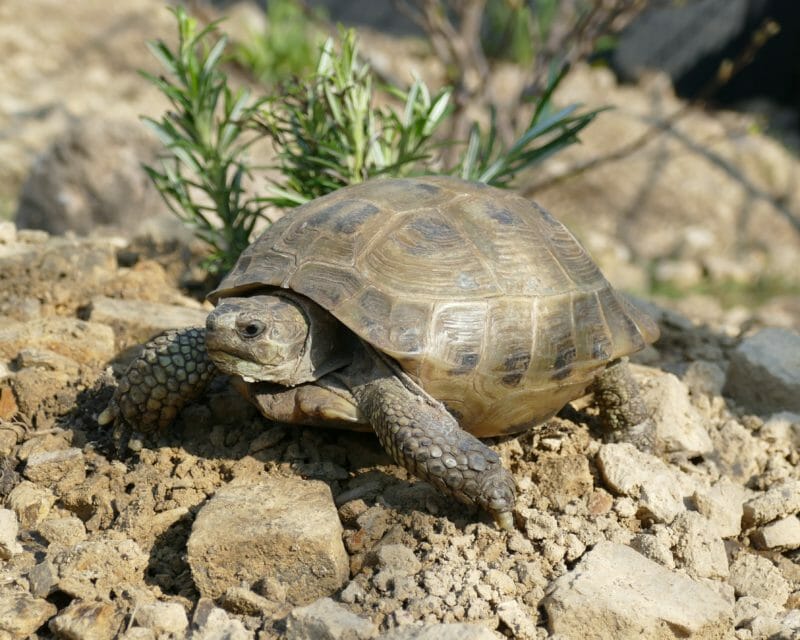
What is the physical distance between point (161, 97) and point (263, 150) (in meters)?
1.58

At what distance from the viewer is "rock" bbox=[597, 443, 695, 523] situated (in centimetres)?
258

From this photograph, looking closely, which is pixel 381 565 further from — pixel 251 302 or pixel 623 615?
pixel 251 302

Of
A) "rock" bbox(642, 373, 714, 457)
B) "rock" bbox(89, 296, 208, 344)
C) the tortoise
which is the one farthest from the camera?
"rock" bbox(89, 296, 208, 344)

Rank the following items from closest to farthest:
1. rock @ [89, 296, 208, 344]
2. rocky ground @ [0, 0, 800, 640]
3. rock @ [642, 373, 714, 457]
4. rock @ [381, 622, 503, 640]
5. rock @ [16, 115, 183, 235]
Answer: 1. rock @ [381, 622, 503, 640]
2. rocky ground @ [0, 0, 800, 640]
3. rock @ [642, 373, 714, 457]
4. rock @ [89, 296, 208, 344]
5. rock @ [16, 115, 183, 235]

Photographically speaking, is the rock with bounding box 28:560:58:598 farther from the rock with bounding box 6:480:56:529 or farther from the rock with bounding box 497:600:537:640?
the rock with bounding box 497:600:537:640

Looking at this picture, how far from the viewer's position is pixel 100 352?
10.8ft

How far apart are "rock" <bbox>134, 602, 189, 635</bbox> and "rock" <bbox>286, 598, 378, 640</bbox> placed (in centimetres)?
27

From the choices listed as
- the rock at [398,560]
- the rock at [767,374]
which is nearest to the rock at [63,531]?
the rock at [398,560]

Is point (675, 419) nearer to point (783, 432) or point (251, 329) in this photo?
point (783, 432)

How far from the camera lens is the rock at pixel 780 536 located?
8.74ft

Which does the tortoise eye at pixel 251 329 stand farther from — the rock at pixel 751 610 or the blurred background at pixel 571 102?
the blurred background at pixel 571 102

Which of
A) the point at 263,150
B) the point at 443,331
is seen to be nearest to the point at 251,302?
the point at 443,331

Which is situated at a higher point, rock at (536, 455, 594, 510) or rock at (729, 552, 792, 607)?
rock at (536, 455, 594, 510)

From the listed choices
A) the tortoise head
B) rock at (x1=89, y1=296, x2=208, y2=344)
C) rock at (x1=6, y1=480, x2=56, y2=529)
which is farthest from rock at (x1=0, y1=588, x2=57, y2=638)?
rock at (x1=89, y1=296, x2=208, y2=344)
